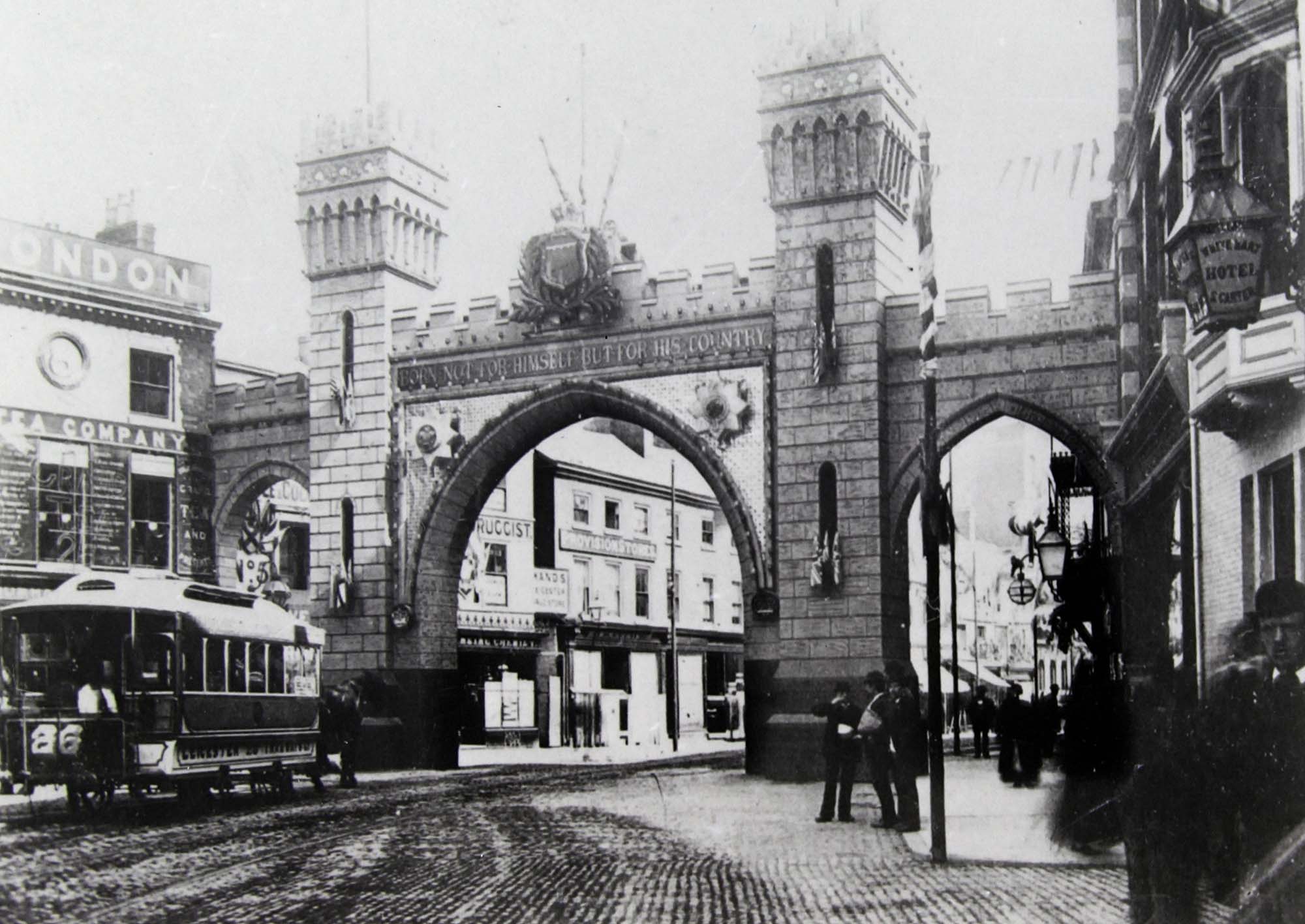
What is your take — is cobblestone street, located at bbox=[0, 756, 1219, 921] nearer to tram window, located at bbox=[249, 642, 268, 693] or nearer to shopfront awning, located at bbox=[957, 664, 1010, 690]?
tram window, located at bbox=[249, 642, 268, 693]

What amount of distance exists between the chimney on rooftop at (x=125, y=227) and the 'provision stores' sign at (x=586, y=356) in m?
5.56

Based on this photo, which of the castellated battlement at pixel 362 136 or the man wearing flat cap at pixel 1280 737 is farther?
the castellated battlement at pixel 362 136

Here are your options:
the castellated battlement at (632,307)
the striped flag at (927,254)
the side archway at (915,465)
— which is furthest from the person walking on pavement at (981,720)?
the striped flag at (927,254)

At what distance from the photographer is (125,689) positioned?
16406 mm

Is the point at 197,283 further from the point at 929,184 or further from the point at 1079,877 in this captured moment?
the point at 1079,877

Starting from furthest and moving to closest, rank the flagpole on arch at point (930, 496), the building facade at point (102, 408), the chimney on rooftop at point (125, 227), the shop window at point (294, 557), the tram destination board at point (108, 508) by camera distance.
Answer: the shop window at point (294, 557)
the chimney on rooftop at point (125, 227)
the tram destination board at point (108, 508)
the building facade at point (102, 408)
the flagpole on arch at point (930, 496)

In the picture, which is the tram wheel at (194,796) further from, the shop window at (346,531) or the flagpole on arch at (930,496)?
the flagpole on arch at (930,496)

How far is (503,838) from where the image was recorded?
1474cm

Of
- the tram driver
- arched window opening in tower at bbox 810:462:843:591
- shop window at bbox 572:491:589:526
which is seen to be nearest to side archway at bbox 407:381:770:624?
arched window opening in tower at bbox 810:462:843:591

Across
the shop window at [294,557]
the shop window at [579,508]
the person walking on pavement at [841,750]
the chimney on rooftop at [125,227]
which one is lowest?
the person walking on pavement at [841,750]

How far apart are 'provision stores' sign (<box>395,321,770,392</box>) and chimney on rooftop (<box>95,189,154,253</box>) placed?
556 cm

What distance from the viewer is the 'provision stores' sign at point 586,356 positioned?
23.8 metres

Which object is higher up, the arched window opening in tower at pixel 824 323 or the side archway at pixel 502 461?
the arched window opening in tower at pixel 824 323

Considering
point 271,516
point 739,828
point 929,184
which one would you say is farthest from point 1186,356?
point 271,516
